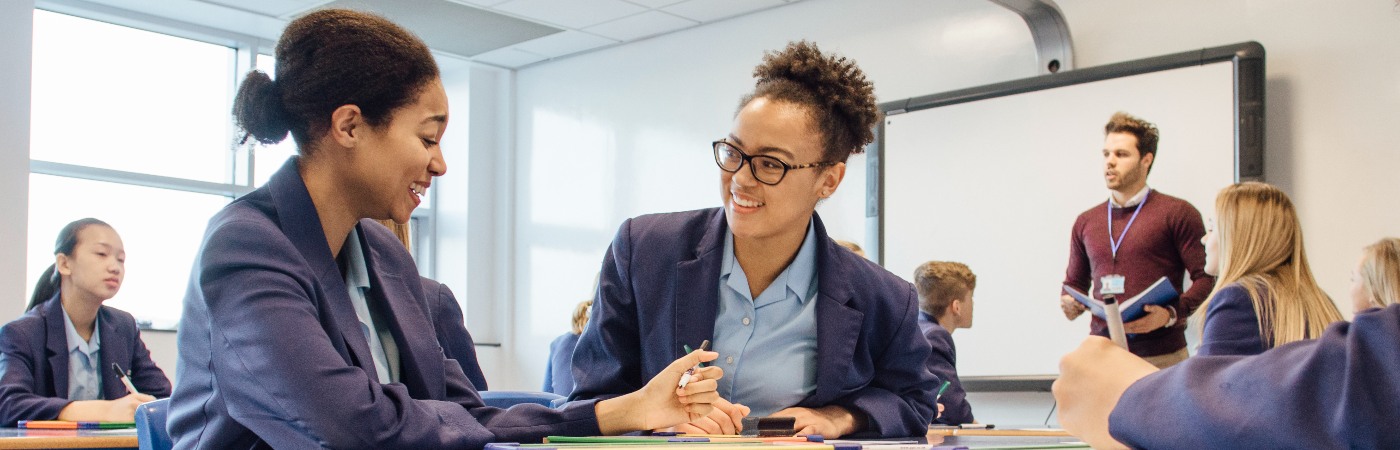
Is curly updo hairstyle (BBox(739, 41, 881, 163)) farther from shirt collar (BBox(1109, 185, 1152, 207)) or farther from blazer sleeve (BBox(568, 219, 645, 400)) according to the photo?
shirt collar (BBox(1109, 185, 1152, 207))

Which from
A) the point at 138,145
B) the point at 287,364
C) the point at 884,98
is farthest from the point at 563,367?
the point at 138,145

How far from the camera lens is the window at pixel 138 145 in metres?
6.59

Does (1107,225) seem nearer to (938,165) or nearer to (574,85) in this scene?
(938,165)

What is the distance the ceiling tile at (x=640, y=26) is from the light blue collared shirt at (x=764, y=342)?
509 cm

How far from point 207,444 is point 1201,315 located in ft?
8.81

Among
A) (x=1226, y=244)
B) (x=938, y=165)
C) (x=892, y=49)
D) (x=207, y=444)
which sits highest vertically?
(x=892, y=49)

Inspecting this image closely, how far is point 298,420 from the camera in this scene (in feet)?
4.19

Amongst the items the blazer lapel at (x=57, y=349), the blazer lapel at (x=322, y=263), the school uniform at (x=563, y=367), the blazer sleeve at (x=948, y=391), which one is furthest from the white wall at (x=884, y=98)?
the blazer lapel at (x=322, y=263)

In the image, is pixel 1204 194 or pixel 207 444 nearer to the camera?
pixel 207 444

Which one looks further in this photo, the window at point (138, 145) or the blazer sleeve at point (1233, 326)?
the window at point (138, 145)

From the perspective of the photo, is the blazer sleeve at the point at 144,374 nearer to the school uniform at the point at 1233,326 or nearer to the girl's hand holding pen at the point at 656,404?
the girl's hand holding pen at the point at 656,404

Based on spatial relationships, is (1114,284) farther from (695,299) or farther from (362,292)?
(362,292)

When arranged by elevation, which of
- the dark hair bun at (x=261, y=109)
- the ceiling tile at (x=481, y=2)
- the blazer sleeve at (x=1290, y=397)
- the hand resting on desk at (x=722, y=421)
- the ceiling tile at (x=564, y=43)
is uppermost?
the ceiling tile at (x=481, y=2)

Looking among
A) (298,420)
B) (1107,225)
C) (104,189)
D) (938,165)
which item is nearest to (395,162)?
(298,420)
